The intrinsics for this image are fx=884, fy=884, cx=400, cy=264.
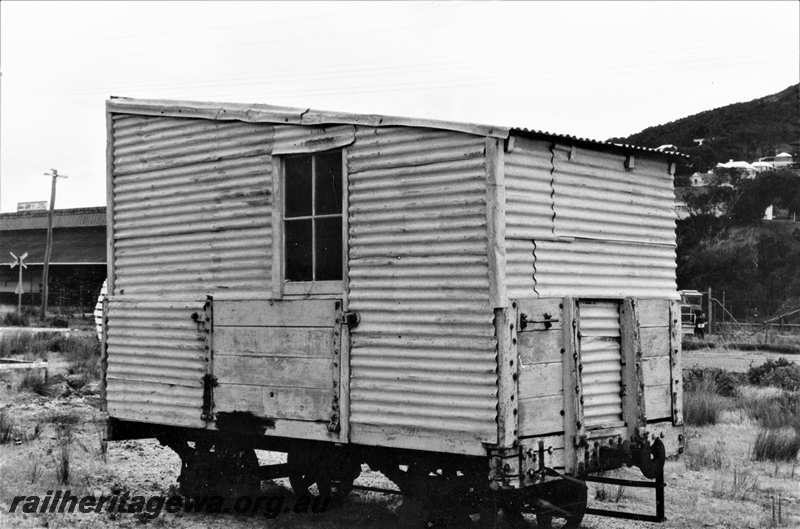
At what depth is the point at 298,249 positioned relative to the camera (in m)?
7.30

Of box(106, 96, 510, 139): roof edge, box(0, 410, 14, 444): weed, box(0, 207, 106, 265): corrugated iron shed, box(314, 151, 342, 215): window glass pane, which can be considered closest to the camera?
box(106, 96, 510, 139): roof edge

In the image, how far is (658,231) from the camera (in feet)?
24.9

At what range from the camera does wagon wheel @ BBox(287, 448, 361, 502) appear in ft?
24.6

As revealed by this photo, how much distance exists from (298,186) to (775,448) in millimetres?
6641

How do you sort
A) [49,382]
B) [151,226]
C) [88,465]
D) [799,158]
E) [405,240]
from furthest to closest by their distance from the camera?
1. [799,158]
2. [49,382]
3. [88,465]
4. [151,226]
5. [405,240]

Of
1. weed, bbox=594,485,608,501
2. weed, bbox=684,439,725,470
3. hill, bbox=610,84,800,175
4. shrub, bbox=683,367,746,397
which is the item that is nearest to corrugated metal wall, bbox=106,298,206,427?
weed, bbox=594,485,608,501

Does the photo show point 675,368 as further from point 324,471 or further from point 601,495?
point 324,471

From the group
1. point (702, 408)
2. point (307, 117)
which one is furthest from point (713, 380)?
point (307, 117)

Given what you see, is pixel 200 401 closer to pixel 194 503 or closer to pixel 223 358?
pixel 223 358

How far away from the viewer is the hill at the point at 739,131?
63.8 metres

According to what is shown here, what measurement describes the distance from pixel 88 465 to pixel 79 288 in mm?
33366

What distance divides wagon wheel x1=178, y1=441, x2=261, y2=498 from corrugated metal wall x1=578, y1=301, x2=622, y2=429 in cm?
317

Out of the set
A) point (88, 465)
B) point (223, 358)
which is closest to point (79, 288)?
point (88, 465)

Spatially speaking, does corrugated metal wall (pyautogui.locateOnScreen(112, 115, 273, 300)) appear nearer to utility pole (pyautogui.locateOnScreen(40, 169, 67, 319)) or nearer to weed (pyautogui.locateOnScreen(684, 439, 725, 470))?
weed (pyautogui.locateOnScreen(684, 439, 725, 470))
